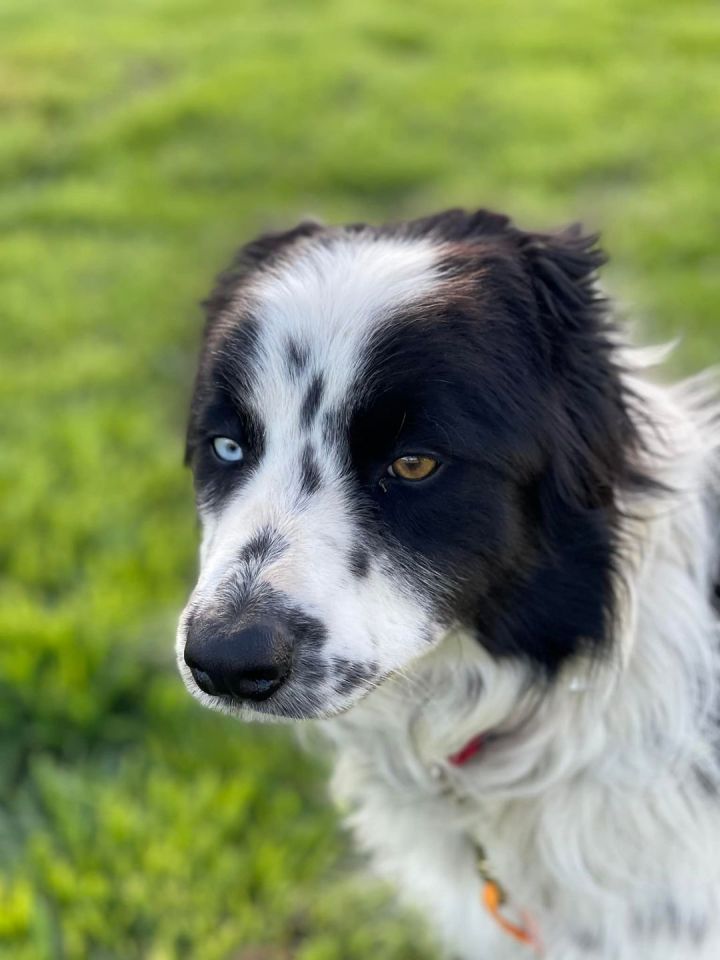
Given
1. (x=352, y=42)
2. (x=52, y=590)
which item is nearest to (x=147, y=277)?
(x=52, y=590)

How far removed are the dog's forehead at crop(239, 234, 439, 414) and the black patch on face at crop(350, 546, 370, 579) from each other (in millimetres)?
285

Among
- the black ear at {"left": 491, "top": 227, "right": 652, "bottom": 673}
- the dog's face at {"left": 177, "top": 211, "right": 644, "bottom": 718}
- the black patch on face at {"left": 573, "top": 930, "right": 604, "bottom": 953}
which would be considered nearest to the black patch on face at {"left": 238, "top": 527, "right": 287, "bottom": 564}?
the dog's face at {"left": 177, "top": 211, "right": 644, "bottom": 718}

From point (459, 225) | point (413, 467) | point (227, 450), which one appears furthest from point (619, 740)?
point (459, 225)

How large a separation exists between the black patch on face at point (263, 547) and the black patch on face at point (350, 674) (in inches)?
8.5

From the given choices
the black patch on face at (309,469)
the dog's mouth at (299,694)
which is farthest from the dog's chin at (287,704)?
the black patch on face at (309,469)

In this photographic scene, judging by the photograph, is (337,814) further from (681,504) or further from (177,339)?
(177,339)

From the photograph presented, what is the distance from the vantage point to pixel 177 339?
540 centimetres

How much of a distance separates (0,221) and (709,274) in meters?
4.37

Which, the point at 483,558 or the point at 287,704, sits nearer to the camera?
the point at 287,704

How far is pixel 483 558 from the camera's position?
78.6 inches

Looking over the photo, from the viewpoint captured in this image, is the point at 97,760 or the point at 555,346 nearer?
the point at 555,346

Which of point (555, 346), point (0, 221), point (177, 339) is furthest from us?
point (0, 221)

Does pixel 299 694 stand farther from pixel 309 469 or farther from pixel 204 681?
pixel 309 469

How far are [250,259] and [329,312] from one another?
523 millimetres
